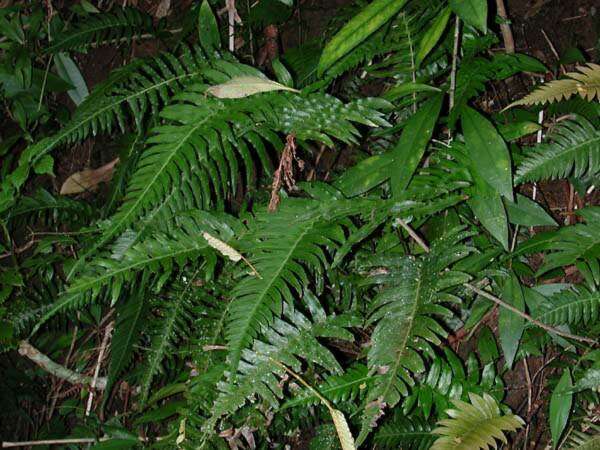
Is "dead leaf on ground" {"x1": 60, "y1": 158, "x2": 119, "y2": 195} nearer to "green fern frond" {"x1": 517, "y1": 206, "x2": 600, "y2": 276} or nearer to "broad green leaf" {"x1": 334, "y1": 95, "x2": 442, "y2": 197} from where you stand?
"broad green leaf" {"x1": 334, "y1": 95, "x2": 442, "y2": 197}

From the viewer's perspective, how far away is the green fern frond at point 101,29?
2.51 meters

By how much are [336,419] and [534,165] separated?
0.82 meters

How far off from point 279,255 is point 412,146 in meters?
0.44

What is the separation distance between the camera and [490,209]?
157cm

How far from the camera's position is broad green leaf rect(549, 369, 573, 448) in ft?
5.27

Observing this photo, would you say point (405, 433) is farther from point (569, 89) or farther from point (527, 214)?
point (569, 89)

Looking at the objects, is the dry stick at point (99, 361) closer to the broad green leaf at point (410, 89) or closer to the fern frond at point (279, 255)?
the fern frond at point (279, 255)

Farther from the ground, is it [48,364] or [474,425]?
[474,425]

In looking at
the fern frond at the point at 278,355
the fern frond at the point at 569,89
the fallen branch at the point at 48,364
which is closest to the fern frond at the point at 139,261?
the fern frond at the point at 278,355

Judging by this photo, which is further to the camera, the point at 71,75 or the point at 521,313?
the point at 71,75

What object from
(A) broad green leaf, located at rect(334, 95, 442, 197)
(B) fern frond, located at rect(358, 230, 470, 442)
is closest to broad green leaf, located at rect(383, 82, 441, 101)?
(A) broad green leaf, located at rect(334, 95, 442, 197)

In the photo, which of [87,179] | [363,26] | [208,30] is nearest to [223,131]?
[363,26]

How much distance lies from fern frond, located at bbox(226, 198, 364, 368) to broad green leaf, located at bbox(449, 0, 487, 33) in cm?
50

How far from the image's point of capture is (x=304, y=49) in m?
2.24
